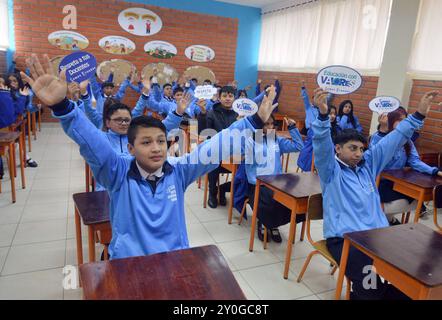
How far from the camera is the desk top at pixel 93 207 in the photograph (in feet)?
5.82

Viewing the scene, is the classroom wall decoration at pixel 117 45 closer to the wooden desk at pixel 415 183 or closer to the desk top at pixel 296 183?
the desk top at pixel 296 183

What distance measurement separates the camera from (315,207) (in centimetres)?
213

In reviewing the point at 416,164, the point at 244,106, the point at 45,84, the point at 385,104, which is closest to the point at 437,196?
the point at 416,164

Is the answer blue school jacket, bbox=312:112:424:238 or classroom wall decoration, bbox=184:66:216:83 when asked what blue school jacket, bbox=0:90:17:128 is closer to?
blue school jacket, bbox=312:112:424:238

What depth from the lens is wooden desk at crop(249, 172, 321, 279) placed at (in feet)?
7.37

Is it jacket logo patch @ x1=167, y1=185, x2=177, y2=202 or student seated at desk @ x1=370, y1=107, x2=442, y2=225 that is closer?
jacket logo patch @ x1=167, y1=185, x2=177, y2=202

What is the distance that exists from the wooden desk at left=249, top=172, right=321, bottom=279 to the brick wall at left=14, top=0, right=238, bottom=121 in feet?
21.3

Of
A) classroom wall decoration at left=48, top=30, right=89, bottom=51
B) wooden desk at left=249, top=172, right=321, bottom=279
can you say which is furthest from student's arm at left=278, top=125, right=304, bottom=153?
classroom wall decoration at left=48, top=30, right=89, bottom=51

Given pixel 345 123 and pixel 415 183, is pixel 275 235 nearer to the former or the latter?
pixel 415 183

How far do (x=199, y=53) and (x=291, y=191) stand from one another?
7077mm

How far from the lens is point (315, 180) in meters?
2.61

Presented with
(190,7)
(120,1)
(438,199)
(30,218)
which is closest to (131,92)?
(120,1)

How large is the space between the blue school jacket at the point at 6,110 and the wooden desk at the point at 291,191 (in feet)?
10.7

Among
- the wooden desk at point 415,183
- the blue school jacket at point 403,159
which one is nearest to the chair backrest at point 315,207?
the wooden desk at point 415,183
